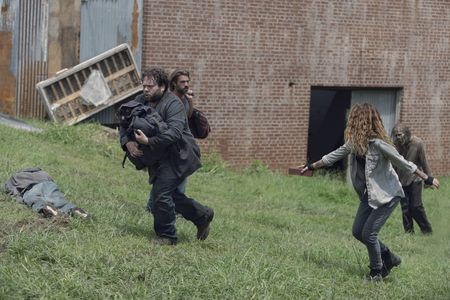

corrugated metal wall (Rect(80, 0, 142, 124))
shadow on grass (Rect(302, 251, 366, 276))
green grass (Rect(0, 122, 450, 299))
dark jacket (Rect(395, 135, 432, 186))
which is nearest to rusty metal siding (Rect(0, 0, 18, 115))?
corrugated metal wall (Rect(80, 0, 142, 124))

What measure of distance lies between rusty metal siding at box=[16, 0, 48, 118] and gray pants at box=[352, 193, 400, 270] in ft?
30.8

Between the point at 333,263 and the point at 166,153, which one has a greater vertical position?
the point at 166,153

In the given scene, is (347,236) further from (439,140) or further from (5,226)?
(439,140)

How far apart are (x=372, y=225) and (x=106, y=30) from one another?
9778 millimetres

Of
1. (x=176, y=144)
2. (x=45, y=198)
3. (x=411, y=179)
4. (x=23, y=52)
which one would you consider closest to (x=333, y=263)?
(x=176, y=144)

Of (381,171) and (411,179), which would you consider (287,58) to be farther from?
(381,171)

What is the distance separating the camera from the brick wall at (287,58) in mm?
16766

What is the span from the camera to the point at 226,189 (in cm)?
1462

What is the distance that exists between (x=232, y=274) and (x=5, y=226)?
2.07m

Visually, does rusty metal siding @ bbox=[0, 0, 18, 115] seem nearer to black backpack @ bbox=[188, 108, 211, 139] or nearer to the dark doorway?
the dark doorway

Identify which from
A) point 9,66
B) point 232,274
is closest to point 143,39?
point 9,66

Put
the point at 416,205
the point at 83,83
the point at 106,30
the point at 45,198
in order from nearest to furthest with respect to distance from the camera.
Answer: the point at 45,198, the point at 416,205, the point at 83,83, the point at 106,30

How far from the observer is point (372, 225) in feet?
25.6

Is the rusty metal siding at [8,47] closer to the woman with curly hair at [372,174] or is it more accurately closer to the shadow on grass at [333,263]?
the shadow on grass at [333,263]
